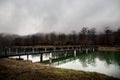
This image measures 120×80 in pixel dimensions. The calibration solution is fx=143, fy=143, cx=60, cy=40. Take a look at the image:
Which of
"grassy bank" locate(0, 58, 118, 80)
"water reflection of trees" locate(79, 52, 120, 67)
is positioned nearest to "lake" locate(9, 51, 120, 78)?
"water reflection of trees" locate(79, 52, 120, 67)

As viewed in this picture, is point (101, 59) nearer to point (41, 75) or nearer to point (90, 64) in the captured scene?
point (90, 64)

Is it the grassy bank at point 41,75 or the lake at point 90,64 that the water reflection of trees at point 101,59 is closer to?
the lake at point 90,64

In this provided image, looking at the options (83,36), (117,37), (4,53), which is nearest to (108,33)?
(117,37)

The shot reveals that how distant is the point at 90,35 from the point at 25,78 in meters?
124

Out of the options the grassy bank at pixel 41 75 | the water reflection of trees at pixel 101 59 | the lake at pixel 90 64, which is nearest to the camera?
the grassy bank at pixel 41 75

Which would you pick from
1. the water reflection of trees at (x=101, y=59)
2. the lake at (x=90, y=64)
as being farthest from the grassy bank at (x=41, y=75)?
the water reflection of trees at (x=101, y=59)

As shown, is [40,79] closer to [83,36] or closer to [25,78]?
[25,78]

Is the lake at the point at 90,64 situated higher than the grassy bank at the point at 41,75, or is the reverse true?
the grassy bank at the point at 41,75

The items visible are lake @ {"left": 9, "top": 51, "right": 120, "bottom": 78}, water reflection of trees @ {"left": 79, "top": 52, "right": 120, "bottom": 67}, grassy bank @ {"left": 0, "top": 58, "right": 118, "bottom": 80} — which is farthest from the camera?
water reflection of trees @ {"left": 79, "top": 52, "right": 120, "bottom": 67}

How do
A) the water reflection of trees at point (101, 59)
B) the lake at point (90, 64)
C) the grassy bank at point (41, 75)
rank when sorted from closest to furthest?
1. the grassy bank at point (41, 75)
2. the lake at point (90, 64)
3. the water reflection of trees at point (101, 59)

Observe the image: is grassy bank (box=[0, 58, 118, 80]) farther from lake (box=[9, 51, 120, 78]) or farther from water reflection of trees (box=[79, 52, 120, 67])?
water reflection of trees (box=[79, 52, 120, 67])

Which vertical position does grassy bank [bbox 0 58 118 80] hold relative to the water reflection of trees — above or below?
above

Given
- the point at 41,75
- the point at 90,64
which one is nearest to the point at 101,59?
the point at 90,64

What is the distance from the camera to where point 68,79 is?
11031 mm
